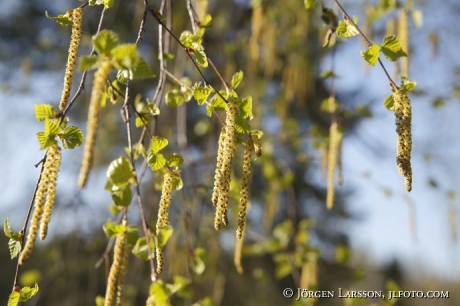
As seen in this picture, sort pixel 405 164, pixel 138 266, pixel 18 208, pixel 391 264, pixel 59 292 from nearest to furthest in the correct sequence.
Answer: pixel 405 164
pixel 138 266
pixel 18 208
pixel 59 292
pixel 391 264

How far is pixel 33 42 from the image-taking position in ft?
12.9

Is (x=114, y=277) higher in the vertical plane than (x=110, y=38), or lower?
lower

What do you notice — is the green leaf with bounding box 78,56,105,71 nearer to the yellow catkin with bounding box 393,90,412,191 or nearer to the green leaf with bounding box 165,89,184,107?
the green leaf with bounding box 165,89,184,107

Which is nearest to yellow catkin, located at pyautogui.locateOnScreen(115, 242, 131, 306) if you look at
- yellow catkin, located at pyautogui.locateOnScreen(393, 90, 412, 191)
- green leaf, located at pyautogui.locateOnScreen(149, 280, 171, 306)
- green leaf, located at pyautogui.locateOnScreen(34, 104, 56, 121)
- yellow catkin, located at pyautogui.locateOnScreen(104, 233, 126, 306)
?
yellow catkin, located at pyautogui.locateOnScreen(104, 233, 126, 306)

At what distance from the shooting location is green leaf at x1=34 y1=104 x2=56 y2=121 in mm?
738

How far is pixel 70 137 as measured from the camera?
754 millimetres

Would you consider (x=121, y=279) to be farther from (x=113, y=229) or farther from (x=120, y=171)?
(x=120, y=171)

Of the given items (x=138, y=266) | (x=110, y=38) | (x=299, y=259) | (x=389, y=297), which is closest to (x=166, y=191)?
(x=110, y=38)

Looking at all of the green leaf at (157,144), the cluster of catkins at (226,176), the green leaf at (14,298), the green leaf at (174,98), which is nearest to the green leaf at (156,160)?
the green leaf at (157,144)

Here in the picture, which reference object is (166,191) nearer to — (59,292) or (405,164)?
(405,164)

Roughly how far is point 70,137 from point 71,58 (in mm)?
134

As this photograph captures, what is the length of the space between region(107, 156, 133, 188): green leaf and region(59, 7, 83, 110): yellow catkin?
0.12 meters

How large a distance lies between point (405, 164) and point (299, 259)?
60.4 inches

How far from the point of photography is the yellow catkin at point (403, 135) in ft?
2.42
